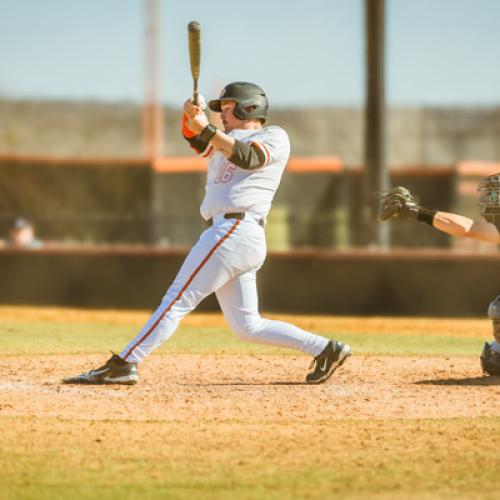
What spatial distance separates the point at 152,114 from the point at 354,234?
41.3 feet

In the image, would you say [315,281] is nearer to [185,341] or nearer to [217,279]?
[185,341]

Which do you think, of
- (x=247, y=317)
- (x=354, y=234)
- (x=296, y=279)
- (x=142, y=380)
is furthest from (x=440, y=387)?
(x=354, y=234)

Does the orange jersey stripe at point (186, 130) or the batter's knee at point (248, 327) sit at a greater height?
the orange jersey stripe at point (186, 130)

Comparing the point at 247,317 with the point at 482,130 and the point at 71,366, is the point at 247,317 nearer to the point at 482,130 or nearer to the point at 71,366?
the point at 71,366

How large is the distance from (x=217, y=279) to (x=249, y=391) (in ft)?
2.52

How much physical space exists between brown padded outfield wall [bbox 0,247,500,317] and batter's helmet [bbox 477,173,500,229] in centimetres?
745

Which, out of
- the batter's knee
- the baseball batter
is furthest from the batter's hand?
the batter's knee

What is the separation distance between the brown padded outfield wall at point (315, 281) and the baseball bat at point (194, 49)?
838 centimetres

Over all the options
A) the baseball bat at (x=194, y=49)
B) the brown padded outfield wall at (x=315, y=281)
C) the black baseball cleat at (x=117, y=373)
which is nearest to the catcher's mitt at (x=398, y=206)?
the baseball bat at (x=194, y=49)

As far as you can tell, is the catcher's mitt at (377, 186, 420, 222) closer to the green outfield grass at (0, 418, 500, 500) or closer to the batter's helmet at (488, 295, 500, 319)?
the batter's helmet at (488, 295, 500, 319)

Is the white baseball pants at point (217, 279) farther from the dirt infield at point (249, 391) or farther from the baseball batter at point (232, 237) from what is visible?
the dirt infield at point (249, 391)

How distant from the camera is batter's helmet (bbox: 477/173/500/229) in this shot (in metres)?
7.11

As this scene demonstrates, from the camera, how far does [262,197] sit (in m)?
6.76

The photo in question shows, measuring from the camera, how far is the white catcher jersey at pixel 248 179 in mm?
6656
